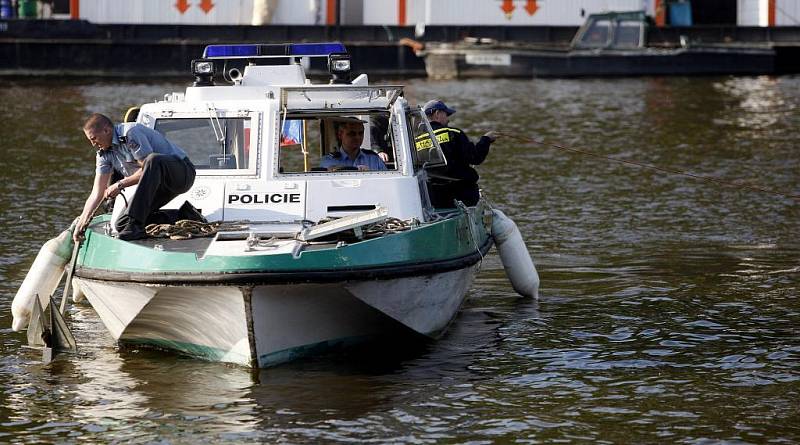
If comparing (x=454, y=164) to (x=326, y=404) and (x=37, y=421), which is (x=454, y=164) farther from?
(x=37, y=421)

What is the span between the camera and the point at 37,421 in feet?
30.1

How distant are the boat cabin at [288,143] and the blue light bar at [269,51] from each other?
322mm

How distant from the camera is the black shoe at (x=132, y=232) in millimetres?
10195

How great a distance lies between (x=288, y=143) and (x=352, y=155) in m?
0.56

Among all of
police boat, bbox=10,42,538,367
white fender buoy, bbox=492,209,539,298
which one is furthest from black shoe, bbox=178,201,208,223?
A: white fender buoy, bbox=492,209,539,298

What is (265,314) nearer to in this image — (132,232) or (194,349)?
(194,349)

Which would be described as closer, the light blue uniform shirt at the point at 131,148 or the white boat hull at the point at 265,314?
the white boat hull at the point at 265,314

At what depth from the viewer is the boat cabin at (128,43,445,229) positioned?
10812 millimetres

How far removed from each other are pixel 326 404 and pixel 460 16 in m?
35.6

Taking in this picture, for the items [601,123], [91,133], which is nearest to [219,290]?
[91,133]

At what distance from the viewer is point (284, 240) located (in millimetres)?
9852

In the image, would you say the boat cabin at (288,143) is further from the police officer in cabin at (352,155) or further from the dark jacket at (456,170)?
the dark jacket at (456,170)

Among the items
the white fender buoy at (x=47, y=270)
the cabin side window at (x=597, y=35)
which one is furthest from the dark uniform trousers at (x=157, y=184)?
the cabin side window at (x=597, y=35)

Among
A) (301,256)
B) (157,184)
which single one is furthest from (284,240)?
(157,184)
